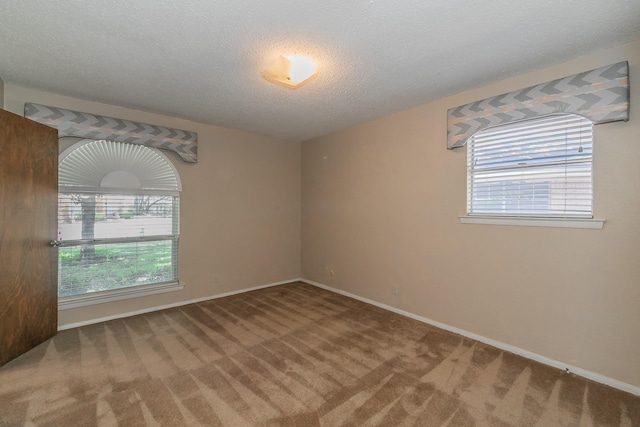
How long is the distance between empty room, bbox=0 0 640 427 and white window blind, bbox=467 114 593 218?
0.02 metres

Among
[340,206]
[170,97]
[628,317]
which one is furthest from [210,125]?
[628,317]

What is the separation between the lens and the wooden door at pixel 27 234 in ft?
7.13

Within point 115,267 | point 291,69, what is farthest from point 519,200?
point 115,267

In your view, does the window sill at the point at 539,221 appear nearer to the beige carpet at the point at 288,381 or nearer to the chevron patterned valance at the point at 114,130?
the beige carpet at the point at 288,381

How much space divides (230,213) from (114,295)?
1.66m

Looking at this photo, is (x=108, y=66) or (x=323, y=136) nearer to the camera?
(x=108, y=66)

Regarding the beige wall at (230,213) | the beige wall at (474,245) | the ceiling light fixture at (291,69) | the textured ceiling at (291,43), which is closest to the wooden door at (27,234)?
the beige wall at (230,213)

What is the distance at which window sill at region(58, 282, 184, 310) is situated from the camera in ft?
9.39

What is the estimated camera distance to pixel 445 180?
2861mm

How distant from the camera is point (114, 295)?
3117 millimetres

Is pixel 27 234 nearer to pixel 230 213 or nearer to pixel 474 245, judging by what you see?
pixel 230 213

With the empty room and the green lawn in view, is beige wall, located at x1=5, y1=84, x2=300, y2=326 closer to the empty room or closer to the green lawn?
the empty room

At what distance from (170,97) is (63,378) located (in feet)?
8.50

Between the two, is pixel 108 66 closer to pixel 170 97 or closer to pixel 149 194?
pixel 170 97
